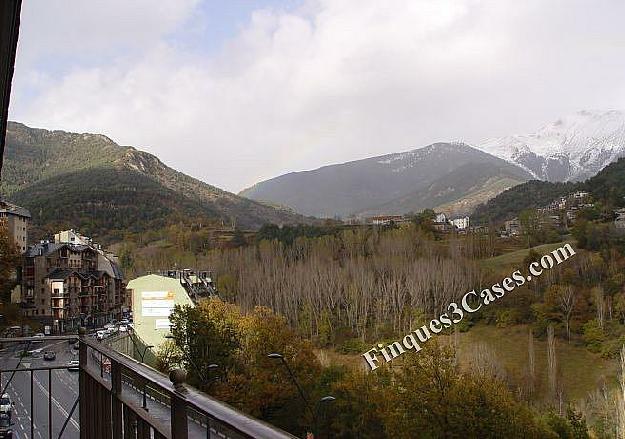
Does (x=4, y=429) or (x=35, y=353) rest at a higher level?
(x=35, y=353)

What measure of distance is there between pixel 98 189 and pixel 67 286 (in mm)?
12636

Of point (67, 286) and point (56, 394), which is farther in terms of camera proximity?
point (67, 286)

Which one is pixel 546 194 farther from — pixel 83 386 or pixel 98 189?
pixel 83 386

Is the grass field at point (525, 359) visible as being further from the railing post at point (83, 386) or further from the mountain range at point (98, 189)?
the railing post at point (83, 386)

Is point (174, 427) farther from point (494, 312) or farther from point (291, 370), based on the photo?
point (494, 312)

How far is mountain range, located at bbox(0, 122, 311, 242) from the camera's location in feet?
82.0

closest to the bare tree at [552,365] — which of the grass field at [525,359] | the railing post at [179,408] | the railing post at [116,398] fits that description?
the grass field at [525,359]

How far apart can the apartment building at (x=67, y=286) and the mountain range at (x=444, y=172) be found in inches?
1406

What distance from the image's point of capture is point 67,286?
16.5 m

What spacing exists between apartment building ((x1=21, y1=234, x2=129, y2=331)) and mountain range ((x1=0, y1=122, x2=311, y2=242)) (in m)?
3.26

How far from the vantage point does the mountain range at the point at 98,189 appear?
2500 centimetres

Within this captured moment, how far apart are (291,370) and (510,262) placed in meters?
16.8

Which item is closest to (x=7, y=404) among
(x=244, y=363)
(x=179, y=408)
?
(x=179, y=408)

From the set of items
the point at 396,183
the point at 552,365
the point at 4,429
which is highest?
the point at 396,183
